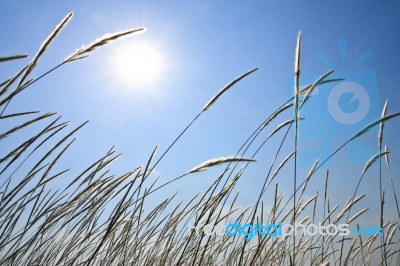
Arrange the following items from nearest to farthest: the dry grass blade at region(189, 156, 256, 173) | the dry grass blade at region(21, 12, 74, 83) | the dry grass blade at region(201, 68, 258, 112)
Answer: the dry grass blade at region(21, 12, 74, 83) < the dry grass blade at region(189, 156, 256, 173) < the dry grass blade at region(201, 68, 258, 112)

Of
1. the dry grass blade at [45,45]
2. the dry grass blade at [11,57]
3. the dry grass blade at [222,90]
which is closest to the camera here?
the dry grass blade at [11,57]

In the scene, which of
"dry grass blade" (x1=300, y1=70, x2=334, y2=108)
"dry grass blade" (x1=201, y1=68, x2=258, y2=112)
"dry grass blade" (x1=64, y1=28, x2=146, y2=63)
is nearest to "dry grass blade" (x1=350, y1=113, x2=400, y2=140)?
"dry grass blade" (x1=300, y1=70, x2=334, y2=108)

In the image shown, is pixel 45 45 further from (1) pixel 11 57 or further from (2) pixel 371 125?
(2) pixel 371 125

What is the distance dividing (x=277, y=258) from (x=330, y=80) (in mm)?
2267

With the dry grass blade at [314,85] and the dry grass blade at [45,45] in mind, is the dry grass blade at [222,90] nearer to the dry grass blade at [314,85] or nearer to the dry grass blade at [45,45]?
the dry grass blade at [314,85]

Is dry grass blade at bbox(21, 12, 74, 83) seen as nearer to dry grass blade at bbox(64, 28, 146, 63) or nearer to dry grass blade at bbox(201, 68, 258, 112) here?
dry grass blade at bbox(64, 28, 146, 63)

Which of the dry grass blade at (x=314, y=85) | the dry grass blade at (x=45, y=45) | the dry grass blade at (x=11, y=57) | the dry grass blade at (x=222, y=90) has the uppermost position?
the dry grass blade at (x=314, y=85)

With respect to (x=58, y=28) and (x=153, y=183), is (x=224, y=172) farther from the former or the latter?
(x=58, y=28)

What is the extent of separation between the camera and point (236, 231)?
9.46 feet

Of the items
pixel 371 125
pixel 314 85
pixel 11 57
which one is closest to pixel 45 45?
pixel 11 57

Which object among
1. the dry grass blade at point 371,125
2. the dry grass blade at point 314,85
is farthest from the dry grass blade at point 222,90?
the dry grass blade at point 371,125

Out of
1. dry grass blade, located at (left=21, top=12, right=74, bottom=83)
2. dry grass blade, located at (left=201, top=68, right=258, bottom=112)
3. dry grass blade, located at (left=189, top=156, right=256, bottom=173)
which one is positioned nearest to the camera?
dry grass blade, located at (left=21, top=12, right=74, bottom=83)

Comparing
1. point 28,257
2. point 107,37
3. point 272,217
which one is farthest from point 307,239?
point 107,37

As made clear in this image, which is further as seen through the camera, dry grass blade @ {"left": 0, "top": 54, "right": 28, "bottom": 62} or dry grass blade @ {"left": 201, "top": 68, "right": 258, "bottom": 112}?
dry grass blade @ {"left": 201, "top": 68, "right": 258, "bottom": 112}
